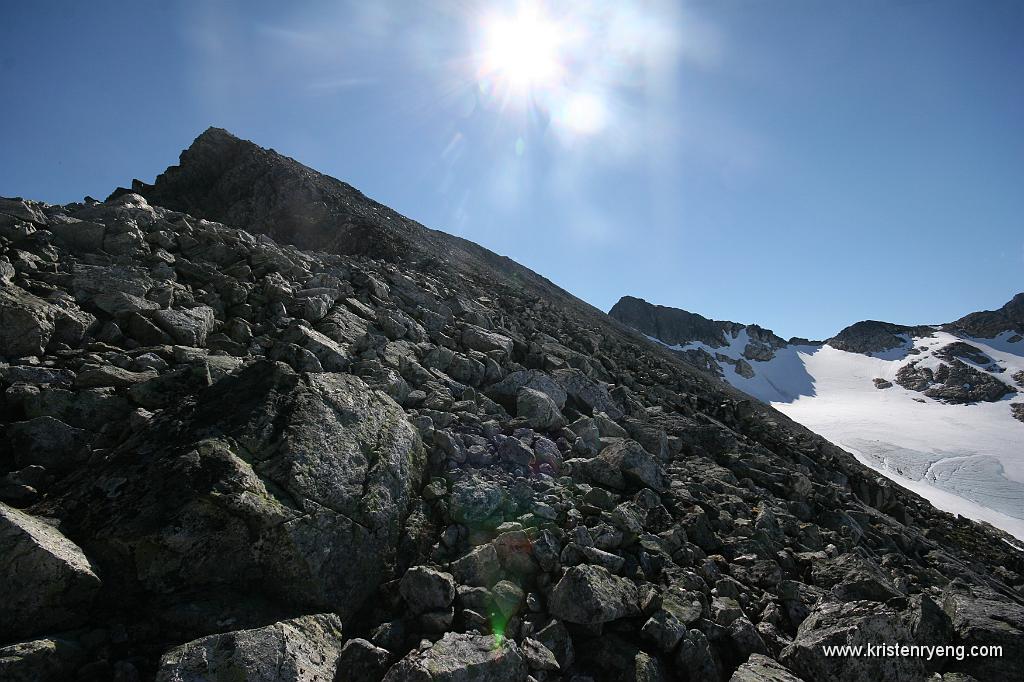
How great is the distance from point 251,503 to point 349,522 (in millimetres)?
1038

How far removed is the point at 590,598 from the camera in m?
4.81

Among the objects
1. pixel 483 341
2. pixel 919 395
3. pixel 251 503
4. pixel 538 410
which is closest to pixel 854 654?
pixel 538 410

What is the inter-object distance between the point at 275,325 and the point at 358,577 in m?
6.14

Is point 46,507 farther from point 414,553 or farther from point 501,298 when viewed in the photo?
point 501,298

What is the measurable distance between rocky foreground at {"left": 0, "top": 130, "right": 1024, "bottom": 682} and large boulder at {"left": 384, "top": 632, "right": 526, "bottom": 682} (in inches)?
0.9

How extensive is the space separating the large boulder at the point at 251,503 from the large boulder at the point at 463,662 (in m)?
1.08

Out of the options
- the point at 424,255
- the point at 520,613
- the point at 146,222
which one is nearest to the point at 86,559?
the point at 520,613

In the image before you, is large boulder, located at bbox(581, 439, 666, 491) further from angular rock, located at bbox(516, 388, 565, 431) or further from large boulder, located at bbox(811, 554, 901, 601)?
large boulder, located at bbox(811, 554, 901, 601)

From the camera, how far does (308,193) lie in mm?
29500

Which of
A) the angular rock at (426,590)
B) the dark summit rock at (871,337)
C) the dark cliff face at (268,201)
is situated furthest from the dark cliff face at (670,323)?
the angular rock at (426,590)

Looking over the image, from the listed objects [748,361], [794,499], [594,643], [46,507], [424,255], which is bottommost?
[594,643]

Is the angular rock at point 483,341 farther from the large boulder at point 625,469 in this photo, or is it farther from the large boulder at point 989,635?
the large boulder at point 989,635

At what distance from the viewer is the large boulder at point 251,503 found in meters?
4.09

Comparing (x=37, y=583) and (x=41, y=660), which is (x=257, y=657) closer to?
(x=41, y=660)
